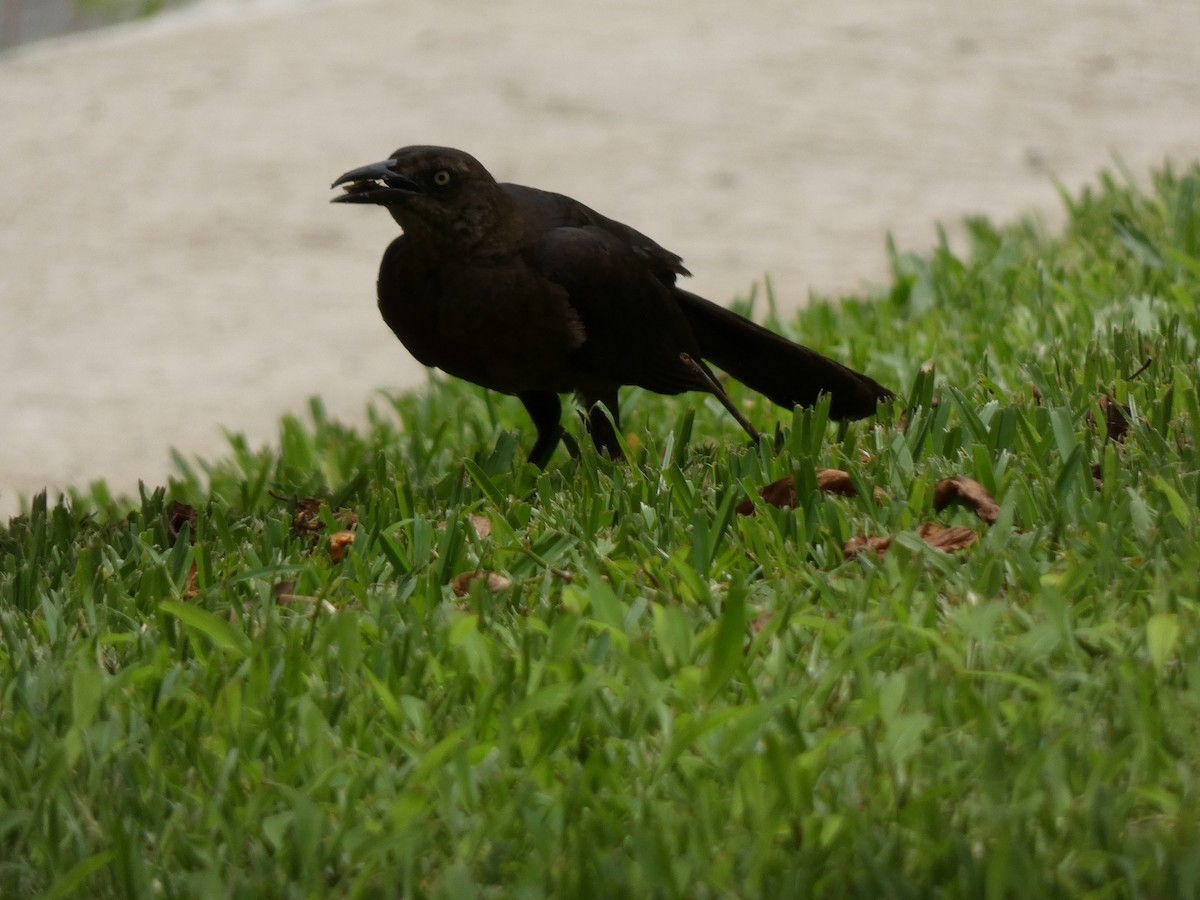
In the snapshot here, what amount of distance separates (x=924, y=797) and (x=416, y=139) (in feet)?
27.3

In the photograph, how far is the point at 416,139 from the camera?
1023 cm

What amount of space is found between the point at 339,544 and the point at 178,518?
0.70 metres

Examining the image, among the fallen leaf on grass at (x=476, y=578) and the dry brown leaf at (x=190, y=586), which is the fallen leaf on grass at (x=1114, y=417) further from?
the dry brown leaf at (x=190, y=586)

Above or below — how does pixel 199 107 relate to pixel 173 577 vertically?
above

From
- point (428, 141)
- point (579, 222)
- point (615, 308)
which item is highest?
point (579, 222)

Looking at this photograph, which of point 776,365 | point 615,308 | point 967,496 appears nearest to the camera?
point 967,496

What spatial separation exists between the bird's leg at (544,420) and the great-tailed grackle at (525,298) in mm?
39

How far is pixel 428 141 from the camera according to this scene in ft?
33.4

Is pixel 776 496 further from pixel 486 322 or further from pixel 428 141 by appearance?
pixel 428 141

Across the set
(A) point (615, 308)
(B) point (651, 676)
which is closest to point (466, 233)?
(A) point (615, 308)

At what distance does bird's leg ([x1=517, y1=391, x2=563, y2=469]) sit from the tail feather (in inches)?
19.4

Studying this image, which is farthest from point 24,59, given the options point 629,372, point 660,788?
point 660,788

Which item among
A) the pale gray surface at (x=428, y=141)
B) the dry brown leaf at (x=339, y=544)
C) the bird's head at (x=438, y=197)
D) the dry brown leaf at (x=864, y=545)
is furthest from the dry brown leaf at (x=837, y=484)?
the pale gray surface at (x=428, y=141)

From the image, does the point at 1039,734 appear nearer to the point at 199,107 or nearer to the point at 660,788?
the point at 660,788
